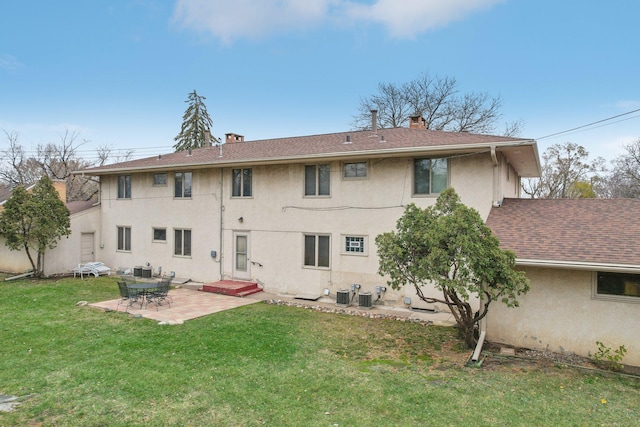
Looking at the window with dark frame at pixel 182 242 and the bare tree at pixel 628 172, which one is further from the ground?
the bare tree at pixel 628 172

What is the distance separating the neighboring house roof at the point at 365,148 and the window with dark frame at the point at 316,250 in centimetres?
265

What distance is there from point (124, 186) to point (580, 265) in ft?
58.1

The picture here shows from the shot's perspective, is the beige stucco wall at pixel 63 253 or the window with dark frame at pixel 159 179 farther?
the beige stucco wall at pixel 63 253

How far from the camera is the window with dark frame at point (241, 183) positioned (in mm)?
14172

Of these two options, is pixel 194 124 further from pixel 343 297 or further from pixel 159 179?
pixel 343 297

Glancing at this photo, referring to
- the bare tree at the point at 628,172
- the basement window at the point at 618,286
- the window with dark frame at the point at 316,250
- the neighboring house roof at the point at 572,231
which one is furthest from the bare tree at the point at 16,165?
the bare tree at the point at 628,172

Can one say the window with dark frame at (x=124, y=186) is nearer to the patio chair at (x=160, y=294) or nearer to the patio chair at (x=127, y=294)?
the patio chair at (x=127, y=294)

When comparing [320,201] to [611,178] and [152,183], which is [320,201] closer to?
[152,183]

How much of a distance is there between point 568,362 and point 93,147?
122ft

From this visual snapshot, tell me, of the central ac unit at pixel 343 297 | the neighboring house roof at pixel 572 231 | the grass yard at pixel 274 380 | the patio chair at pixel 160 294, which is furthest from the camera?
the central ac unit at pixel 343 297

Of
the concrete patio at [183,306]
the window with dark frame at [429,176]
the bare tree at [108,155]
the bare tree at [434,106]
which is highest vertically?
the bare tree at [434,106]

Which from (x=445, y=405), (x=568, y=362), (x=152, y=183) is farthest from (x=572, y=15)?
(x=152, y=183)

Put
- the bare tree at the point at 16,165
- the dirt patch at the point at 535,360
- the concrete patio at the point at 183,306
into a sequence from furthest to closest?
the bare tree at the point at 16,165
the concrete patio at the point at 183,306
the dirt patch at the point at 535,360

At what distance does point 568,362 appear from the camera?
729cm
